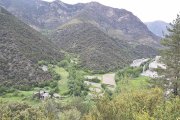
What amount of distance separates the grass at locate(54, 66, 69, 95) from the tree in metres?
53.0

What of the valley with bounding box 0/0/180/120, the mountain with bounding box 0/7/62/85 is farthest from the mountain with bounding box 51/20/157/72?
A: the mountain with bounding box 0/7/62/85

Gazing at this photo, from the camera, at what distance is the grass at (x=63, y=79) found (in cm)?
10184

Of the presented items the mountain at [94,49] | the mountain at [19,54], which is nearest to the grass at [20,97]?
the mountain at [19,54]

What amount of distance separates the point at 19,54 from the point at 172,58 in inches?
2832

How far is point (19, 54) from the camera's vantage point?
11244cm

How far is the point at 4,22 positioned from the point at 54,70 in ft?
83.8

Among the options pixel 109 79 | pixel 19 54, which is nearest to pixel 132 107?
pixel 19 54

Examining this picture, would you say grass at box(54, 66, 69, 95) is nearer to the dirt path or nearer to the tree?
the dirt path

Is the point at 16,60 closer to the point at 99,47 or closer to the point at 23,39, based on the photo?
the point at 23,39

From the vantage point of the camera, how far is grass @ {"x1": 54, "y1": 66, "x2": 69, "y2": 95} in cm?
10184

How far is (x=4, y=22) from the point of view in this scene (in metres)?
128

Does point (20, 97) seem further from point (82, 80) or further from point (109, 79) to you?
point (109, 79)

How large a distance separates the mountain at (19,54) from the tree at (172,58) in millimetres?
59590

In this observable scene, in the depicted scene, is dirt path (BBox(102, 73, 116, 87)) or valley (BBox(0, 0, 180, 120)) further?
dirt path (BBox(102, 73, 116, 87))
